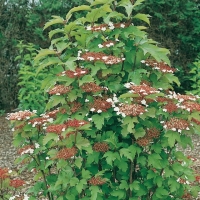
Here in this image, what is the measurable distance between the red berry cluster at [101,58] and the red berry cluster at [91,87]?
0.15 m

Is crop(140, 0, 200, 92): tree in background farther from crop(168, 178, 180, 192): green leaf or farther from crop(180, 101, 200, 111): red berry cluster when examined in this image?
crop(180, 101, 200, 111): red berry cluster

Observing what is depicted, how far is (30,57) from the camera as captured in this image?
7473 mm

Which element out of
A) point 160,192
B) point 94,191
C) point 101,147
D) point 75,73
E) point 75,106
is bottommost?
point 160,192

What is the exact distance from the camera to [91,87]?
293 centimetres

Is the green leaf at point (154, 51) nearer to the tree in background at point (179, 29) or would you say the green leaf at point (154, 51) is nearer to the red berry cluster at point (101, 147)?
the red berry cluster at point (101, 147)

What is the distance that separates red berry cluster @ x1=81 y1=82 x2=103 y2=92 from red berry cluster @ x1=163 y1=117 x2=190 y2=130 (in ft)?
1.49

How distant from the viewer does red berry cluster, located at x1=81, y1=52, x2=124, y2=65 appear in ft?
9.59

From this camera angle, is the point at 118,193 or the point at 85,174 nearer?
the point at 85,174

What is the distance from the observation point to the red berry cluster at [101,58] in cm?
292

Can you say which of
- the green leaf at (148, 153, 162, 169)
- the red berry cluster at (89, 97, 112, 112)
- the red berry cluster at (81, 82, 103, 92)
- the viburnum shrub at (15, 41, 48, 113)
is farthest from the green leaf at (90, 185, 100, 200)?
the viburnum shrub at (15, 41, 48, 113)

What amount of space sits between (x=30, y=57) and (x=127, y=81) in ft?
15.1

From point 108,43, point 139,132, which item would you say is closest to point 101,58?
point 108,43

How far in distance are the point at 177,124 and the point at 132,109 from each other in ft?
0.93

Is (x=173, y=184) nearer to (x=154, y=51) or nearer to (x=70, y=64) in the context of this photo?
(x=154, y=51)
